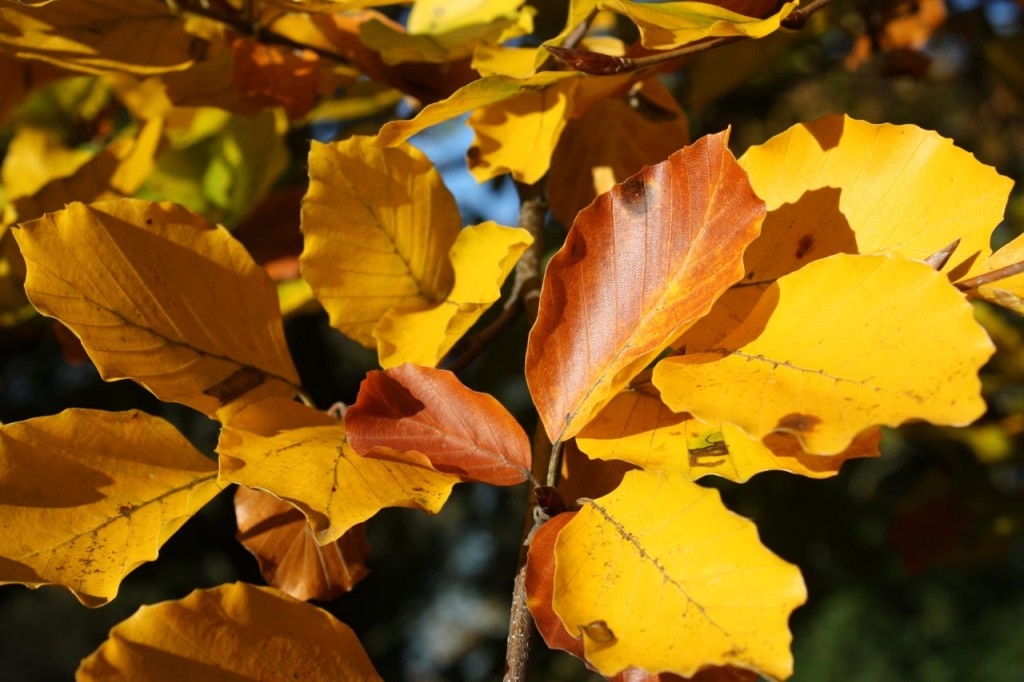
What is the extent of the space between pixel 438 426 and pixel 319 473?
54mm

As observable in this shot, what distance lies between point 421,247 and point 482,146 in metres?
0.07

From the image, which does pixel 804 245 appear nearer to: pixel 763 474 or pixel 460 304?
pixel 460 304

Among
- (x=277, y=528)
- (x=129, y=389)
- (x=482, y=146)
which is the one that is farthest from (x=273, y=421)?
(x=129, y=389)

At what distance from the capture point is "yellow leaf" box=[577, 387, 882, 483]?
36cm

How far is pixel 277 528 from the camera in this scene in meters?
0.51

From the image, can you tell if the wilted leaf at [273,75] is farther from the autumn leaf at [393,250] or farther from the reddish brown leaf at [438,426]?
the reddish brown leaf at [438,426]

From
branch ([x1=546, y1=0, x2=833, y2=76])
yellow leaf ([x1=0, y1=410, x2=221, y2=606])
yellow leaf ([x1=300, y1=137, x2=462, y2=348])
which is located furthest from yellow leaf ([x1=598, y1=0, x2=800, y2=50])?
yellow leaf ([x1=0, y1=410, x2=221, y2=606])

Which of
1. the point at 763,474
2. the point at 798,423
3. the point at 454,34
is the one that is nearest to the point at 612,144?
the point at 454,34

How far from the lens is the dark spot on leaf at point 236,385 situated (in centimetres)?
47

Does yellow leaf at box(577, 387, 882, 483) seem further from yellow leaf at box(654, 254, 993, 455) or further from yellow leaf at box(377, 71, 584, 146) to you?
yellow leaf at box(377, 71, 584, 146)

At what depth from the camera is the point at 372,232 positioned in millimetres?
499

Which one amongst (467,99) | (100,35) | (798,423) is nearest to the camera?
(798,423)

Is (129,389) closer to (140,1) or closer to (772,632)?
(140,1)

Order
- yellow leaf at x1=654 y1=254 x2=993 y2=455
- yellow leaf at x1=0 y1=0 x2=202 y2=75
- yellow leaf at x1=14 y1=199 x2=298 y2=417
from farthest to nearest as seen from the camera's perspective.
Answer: yellow leaf at x1=0 y1=0 x2=202 y2=75
yellow leaf at x1=14 y1=199 x2=298 y2=417
yellow leaf at x1=654 y1=254 x2=993 y2=455
